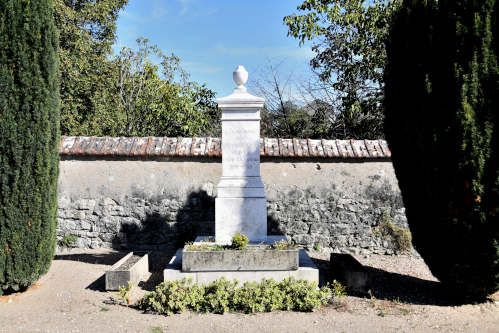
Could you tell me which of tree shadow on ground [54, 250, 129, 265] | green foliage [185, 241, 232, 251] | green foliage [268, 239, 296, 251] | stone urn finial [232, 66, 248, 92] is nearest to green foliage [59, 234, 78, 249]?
tree shadow on ground [54, 250, 129, 265]

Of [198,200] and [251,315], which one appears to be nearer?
[251,315]

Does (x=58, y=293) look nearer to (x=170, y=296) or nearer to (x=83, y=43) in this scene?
(x=170, y=296)

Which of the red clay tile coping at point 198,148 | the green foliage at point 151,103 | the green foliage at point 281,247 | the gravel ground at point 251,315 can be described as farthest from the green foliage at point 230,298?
the green foliage at point 151,103

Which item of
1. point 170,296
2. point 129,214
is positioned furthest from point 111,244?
point 170,296

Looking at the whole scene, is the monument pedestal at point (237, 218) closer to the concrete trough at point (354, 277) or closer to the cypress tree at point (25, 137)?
the concrete trough at point (354, 277)

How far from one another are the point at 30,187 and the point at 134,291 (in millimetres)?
1947

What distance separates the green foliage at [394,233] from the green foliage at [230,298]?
3.10 meters

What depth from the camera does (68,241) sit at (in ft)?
22.9

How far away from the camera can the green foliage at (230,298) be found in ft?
14.1

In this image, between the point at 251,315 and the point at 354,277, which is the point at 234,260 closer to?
the point at 251,315

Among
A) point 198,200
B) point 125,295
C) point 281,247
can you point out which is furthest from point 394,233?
point 125,295

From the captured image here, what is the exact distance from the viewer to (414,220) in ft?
15.2

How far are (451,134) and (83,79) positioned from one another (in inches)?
421

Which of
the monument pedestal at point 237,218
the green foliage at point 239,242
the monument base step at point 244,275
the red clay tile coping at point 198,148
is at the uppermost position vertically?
the red clay tile coping at point 198,148
